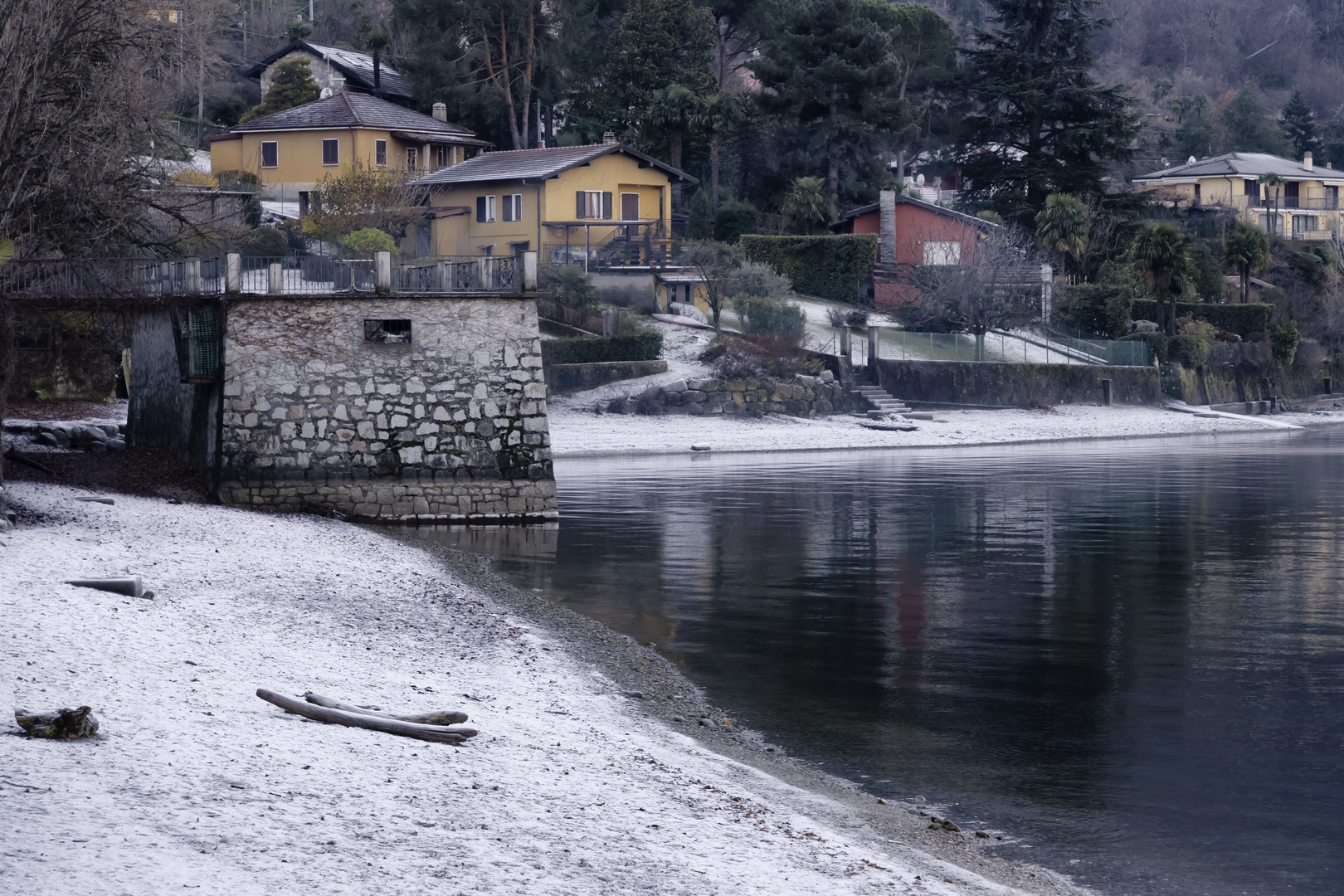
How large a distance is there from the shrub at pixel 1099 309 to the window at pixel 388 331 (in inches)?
1848

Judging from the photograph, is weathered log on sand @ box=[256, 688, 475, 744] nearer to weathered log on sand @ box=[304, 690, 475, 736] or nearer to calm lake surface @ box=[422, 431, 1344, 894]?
weathered log on sand @ box=[304, 690, 475, 736]

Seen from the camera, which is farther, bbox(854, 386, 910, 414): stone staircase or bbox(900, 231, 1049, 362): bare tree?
bbox(900, 231, 1049, 362): bare tree

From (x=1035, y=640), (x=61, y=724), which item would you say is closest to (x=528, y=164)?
(x=1035, y=640)

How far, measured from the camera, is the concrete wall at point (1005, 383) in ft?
190

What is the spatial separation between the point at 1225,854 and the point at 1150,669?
591 centimetres

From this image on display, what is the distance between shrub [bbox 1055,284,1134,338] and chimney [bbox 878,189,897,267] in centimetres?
848

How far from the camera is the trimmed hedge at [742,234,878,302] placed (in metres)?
69.2

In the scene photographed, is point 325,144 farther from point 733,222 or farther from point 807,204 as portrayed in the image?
point 807,204

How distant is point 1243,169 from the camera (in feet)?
325

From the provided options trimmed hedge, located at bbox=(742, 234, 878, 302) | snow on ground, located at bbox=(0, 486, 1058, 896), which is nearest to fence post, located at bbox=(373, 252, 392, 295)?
snow on ground, located at bbox=(0, 486, 1058, 896)

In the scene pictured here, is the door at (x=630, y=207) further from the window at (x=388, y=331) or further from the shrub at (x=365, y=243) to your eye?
the window at (x=388, y=331)

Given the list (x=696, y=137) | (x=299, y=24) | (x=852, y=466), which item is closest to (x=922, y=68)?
(x=696, y=137)

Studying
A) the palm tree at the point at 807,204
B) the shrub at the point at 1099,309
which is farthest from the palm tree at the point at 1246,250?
the palm tree at the point at 807,204

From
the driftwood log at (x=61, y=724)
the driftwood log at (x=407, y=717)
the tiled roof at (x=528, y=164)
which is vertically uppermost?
the tiled roof at (x=528, y=164)
